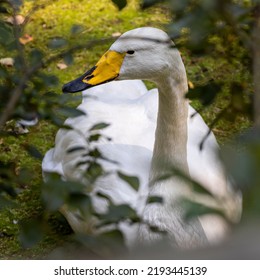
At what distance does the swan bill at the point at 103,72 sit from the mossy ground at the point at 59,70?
2.03 ft

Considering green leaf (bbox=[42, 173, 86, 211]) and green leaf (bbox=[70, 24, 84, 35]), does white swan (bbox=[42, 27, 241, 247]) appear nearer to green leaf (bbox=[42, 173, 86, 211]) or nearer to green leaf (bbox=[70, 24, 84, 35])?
green leaf (bbox=[70, 24, 84, 35])

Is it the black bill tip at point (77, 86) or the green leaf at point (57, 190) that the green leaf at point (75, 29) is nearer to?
the green leaf at point (57, 190)

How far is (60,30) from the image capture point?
15.2 ft

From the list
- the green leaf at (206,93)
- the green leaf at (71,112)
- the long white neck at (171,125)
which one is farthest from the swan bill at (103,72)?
the green leaf at (206,93)

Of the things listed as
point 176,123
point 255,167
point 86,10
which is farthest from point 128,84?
point 255,167

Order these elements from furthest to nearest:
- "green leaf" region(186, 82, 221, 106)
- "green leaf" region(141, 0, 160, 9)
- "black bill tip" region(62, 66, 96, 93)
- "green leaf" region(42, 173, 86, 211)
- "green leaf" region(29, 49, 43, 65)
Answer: "black bill tip" region(62, 66, 96, 93) < "green leaf" region(29, 49, 43, 65) < "green leaf" region(186, 82, 221, 106) < "green leaf" region(141, 0, 160, 9) < "green leaf" region(42, 173, 86, 211)

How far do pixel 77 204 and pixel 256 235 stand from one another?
0.57 meters

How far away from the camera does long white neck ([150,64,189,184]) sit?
2650mm

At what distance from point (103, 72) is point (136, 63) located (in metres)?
0.13

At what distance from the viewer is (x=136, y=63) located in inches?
105

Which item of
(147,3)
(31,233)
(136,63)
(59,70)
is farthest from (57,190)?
(59,70)

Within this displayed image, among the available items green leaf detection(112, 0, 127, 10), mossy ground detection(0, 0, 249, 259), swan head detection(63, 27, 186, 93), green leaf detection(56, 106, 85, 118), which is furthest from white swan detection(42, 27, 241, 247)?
green leaf detection(112, 0, 127, 10)

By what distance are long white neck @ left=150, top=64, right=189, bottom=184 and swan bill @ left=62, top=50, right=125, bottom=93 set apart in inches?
6.7

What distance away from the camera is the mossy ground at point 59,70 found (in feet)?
11.0
